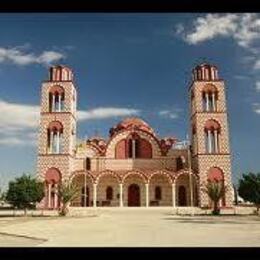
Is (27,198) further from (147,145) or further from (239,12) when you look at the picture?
(239,12)

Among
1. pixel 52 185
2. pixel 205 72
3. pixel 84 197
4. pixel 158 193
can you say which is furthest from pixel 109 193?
pixel 205 72

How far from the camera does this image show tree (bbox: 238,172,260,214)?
1262 inches

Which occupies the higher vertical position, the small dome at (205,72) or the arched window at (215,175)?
the small dome at (205,72)

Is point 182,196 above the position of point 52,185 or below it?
below

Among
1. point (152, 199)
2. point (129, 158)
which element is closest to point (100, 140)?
point (129, 158)

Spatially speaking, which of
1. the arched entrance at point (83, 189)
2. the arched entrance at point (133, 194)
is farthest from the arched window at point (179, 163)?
the arched entrance at point (83, 189)

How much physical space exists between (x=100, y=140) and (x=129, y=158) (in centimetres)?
904

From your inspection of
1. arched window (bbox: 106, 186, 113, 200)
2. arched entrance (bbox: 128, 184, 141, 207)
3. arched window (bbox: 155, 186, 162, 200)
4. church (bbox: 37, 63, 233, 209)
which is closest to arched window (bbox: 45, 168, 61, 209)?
church (bbox: 37, 63, 233, 209)

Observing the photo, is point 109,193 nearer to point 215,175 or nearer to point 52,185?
point 52,185

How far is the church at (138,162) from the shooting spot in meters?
42.5

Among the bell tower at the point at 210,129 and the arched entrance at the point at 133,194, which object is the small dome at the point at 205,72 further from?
the arched entrance at the point at 133,194

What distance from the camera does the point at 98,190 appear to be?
45562mm

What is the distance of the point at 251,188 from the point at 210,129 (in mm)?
12334

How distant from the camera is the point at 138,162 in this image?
47.0 m
